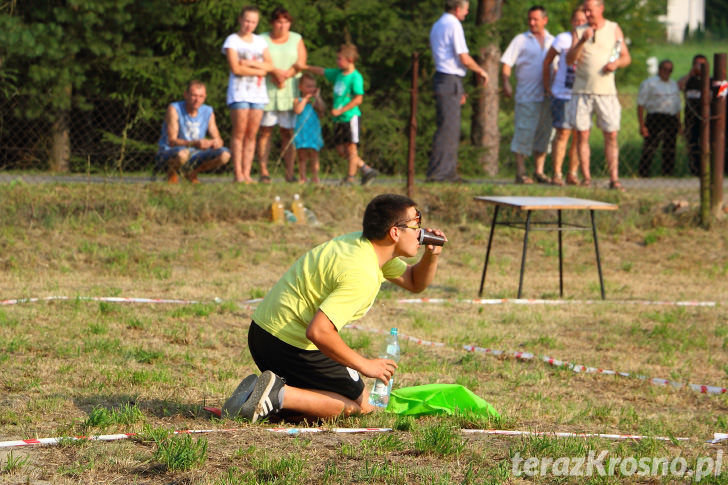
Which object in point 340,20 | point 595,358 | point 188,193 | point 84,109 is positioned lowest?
point 595,358

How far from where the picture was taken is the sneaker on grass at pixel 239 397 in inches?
218

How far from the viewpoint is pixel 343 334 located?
8.57m

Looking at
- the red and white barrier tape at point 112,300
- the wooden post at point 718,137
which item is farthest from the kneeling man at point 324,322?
the wooden post at point 718,137

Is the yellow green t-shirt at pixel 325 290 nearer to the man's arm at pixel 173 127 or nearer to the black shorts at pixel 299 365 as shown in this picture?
the black shorts at pixel 299 365

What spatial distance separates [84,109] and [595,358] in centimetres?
994

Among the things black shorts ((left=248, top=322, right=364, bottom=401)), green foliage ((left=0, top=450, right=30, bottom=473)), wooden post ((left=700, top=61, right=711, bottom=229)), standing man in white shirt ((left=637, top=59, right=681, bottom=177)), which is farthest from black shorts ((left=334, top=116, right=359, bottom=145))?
green foliage ((left=0, top=450, right=30, bottom=473))

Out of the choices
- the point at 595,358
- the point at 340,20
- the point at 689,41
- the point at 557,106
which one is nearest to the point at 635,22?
the point at 340,20

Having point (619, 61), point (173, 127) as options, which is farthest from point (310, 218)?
point (619, 61)

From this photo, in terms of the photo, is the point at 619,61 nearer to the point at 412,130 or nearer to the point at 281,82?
the point at 412,130

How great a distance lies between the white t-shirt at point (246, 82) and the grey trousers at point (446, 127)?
2.29 meters

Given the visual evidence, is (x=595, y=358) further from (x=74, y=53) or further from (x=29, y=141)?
(x=74, y=53)

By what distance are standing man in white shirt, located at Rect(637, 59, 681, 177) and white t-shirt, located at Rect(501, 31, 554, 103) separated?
2.53m

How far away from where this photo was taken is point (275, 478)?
4559 mm

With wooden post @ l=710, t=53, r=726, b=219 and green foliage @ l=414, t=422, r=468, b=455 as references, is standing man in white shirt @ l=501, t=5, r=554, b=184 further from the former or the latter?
green foliage @ l=414, t=422, r=468, b=455
